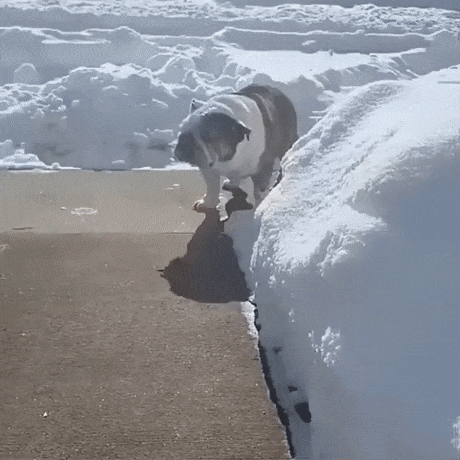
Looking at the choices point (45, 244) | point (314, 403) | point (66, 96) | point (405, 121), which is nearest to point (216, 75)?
point (66, 96)

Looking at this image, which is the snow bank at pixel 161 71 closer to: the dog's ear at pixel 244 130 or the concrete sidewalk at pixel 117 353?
the dog's ear at pixel 244 130

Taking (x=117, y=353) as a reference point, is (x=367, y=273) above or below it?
above

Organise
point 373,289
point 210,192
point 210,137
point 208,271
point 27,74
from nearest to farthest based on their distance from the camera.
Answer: point 373,289 → point 208,271 → point 210,137 → point 210,192 → point 27,74

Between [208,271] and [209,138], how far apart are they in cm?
93

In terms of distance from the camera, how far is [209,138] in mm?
4105

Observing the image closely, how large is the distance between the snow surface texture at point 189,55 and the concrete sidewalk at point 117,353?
3757 millimetres

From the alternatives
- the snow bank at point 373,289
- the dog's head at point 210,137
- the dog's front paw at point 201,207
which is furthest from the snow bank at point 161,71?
the snow bank at point 373,289

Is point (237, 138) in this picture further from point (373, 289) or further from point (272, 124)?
point (373, 289)

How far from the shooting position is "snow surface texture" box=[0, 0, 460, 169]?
25.6ft

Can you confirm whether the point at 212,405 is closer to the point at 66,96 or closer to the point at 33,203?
the point at 33,203

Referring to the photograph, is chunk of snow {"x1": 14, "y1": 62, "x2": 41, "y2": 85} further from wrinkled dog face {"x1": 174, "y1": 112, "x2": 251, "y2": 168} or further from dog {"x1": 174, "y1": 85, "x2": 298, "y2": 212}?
wrinkled dog face {"x1": 174, "y1": 112, "x2": 251, "y2": 168}

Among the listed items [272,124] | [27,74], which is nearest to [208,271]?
[272,124]

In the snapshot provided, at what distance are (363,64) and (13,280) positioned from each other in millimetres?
6325

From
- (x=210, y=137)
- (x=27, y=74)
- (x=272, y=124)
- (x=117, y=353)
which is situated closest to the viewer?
(x=117, y=353)
